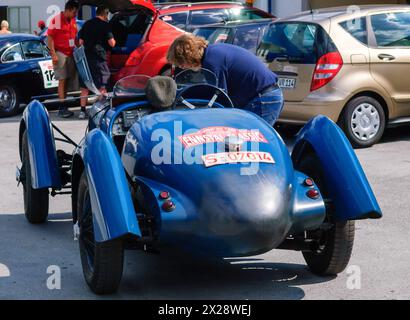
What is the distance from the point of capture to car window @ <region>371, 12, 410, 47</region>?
11.4 meters

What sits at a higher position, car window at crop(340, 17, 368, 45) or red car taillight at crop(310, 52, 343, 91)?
car window at crop(340, 17, 368, 45)

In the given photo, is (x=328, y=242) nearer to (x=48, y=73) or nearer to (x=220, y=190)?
(x=220, y=190)

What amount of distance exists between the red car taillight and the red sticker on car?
538 cm

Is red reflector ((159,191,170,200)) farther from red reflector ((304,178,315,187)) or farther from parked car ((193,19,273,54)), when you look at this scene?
parked car ((193,19,273,54))

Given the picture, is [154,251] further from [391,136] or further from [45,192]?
[391,136]

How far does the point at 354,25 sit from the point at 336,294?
20.2 ft

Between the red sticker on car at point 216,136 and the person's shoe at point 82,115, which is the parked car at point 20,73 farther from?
the red sticker on car at point 216,136

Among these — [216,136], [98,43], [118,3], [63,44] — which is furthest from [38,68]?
[216,136]

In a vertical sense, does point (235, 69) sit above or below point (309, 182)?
above

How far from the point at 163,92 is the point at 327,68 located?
16.0 ft

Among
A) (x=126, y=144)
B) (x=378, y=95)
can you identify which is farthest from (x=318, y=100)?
(x=126, y=144)

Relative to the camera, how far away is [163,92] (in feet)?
21.7

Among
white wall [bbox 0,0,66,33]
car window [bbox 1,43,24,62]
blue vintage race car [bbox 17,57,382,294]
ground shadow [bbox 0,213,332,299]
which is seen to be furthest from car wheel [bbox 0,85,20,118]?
white wall [bbox 0,0,66,33]

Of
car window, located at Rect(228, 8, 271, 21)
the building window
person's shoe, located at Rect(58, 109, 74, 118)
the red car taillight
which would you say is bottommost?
the building window
